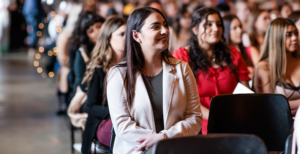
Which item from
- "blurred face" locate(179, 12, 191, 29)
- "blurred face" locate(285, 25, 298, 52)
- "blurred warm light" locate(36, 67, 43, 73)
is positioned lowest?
"blurred warm light" locate(36, 67, 43, 73)

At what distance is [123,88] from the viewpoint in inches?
71.6

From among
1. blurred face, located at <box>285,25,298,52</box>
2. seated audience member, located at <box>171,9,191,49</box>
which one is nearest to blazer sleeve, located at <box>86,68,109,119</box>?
blurred face, located at <box>285,25,298,52</box>

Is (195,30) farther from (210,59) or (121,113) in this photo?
(121,113)

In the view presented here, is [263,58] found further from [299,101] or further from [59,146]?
[59,146]

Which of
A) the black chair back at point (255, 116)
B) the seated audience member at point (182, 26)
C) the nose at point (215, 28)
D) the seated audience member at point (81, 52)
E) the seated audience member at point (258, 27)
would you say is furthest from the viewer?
the seated audience member at point (182, 26)

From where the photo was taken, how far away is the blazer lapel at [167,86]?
180 centimetres

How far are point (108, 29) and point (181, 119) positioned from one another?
108cm

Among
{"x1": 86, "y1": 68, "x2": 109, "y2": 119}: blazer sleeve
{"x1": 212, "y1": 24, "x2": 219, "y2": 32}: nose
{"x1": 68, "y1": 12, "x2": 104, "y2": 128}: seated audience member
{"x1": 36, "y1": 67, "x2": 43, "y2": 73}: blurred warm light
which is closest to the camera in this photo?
{"x1": 86, "y1": 68, "x2": 109, "y2": 119}: blazer sleeve

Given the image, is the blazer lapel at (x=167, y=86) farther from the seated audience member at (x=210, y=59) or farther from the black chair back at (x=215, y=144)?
the seated audience member at (x=210, y=59)

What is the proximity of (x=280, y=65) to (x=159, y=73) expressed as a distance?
1175mm

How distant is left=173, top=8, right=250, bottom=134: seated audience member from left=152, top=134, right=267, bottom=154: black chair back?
1.14 metres

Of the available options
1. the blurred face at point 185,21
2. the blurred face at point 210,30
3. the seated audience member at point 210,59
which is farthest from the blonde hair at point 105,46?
the blurred face at point 185,21

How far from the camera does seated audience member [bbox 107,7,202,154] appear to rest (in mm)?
1783

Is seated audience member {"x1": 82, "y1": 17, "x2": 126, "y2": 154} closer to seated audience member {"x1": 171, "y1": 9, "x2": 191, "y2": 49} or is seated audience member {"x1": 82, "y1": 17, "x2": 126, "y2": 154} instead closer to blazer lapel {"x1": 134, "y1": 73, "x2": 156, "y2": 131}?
blazer lapel {"x1": 134, "y1": 73, "x2": 156, "y2": 131}
